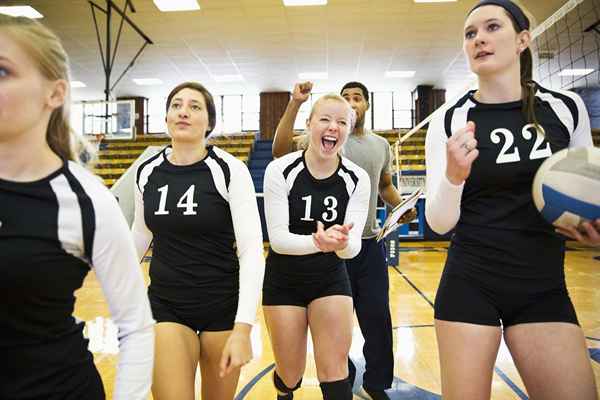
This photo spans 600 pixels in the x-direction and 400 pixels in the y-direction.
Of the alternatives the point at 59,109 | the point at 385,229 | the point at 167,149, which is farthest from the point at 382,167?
the point at 59,109

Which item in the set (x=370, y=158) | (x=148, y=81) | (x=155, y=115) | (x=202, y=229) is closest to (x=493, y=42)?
(x=202, y=229)

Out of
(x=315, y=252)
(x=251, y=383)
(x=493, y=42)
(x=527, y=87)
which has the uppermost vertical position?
(x=493, y=42)

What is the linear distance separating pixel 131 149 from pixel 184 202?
52.1 feet

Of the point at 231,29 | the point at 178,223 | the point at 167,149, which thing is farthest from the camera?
the point at 231,29

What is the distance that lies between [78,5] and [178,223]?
30.1ft

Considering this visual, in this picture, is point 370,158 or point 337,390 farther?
point 370,158

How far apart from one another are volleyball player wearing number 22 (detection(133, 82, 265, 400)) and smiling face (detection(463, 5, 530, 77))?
100 cm

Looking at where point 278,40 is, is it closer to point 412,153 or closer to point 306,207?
point 412,153

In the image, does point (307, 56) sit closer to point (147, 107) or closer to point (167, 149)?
point (147, 107)

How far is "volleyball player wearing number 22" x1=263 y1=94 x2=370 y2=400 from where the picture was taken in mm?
2123

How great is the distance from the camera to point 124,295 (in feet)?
3.62

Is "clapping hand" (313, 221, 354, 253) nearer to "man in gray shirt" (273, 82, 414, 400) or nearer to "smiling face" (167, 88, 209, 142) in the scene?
"smiling face" (167, 88, 209, 142)

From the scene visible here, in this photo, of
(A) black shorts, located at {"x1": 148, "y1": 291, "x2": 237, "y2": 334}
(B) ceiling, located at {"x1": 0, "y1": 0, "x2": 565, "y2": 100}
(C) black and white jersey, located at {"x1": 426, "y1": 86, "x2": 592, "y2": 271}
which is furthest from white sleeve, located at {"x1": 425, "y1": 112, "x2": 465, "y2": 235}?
(B) ceiling, located at {"x1": 0, "y1": 0, "x2": 565, "y2": 100}

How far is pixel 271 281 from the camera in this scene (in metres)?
2.26
